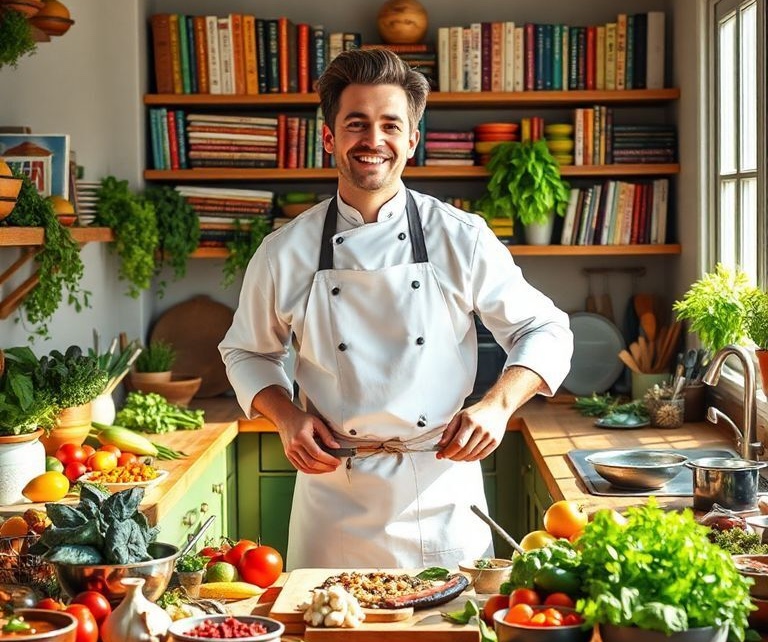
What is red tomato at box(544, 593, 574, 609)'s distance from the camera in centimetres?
192

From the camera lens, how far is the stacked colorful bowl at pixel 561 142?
527 cm

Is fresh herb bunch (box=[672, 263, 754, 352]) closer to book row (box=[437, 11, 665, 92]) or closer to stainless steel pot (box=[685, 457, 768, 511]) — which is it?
stainless steel pot (box=[685, 457, 768, 511])

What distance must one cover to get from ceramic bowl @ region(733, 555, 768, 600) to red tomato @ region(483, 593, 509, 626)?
405mm

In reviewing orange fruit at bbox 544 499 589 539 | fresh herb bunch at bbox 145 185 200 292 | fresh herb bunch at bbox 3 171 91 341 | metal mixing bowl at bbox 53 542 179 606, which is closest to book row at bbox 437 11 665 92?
fresh herb bunch at bbox 145 185 200 292

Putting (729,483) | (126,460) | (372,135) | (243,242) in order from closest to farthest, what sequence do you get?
(372,135) → (729,483) → (126,460) → (243,242)

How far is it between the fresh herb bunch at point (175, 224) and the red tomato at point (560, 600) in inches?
141

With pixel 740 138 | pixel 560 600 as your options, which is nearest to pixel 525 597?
pixel 560 600

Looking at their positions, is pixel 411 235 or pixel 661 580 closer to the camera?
pixel 661 580

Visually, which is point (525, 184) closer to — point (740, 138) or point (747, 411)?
point (740, 138)

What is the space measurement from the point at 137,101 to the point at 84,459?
6.79ft

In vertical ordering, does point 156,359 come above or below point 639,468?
above

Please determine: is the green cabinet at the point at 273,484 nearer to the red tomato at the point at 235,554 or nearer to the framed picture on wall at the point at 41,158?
the framed picture on wall at the point at 41,158

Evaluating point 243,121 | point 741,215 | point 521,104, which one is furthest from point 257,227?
point 741,215

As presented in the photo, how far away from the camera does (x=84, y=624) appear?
1932mm
